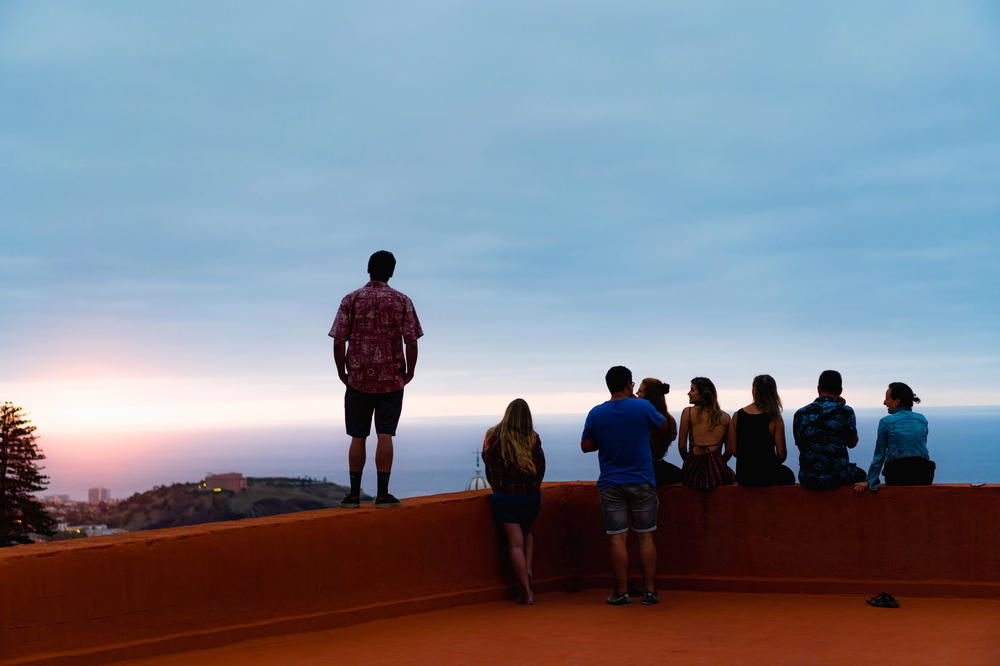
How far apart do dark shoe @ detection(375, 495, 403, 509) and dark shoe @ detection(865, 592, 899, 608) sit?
4.01 metres

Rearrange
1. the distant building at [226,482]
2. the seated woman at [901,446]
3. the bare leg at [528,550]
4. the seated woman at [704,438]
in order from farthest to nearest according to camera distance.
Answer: the distant building at [226,482] → the seated woman at [704,438] → the bare leg at [528,550] → the seated woman at [901,446]

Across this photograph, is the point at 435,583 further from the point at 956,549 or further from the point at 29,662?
the point at 956,549

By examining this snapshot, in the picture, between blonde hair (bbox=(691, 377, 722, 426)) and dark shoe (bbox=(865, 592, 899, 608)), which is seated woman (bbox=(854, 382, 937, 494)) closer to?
dark shoe (bbox=(865, 592, 899, 608))

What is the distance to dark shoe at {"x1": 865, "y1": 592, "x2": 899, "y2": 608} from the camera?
780cm

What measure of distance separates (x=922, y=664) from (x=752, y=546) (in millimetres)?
2729

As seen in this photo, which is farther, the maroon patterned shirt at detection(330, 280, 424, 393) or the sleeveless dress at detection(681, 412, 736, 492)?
the sleeveless dress at detection(681, 412, 736, 492)

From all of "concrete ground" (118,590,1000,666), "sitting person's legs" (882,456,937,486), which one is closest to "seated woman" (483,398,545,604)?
"concrete ground" (118,590,1000,666)

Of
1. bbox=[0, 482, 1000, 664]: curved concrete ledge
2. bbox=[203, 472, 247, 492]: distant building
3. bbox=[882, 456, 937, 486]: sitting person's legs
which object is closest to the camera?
bbox=[0, 482, 1000, 664]: curved concrete ledge

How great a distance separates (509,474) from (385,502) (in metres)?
1.11

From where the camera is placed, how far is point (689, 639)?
268 inches

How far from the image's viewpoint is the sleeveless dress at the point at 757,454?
8422 mm

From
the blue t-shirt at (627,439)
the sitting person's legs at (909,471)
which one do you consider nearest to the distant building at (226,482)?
the blue t-shirt at (627,439)

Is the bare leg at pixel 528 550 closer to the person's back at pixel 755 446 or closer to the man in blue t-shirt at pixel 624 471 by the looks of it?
the man in blue t-shirt at pixel 624 471

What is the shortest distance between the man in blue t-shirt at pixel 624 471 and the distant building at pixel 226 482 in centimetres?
15144
